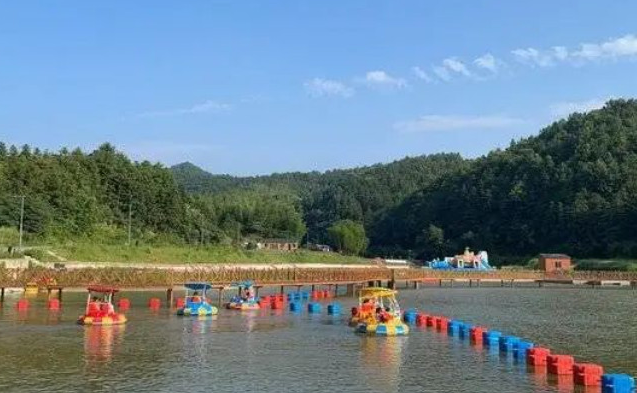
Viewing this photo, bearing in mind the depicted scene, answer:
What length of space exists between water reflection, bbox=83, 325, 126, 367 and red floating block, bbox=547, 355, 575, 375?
1787 cm

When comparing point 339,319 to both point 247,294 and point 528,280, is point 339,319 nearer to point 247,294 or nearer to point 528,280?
point 247,294

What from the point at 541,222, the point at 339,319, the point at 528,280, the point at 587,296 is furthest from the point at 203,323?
the point at 541,222

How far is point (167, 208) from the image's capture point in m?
136

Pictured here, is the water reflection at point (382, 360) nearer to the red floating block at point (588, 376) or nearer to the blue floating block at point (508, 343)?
the blue floating block at point (508, 343)

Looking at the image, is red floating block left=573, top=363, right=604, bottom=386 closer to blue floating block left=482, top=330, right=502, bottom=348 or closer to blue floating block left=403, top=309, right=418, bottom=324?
blue floating block left=482, top=330, right=502, bottom=348

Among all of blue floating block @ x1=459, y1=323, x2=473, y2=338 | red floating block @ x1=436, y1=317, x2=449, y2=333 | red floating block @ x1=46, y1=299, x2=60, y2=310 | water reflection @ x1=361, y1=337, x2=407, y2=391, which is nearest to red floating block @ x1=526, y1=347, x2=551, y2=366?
water reflection @ x1=361, y1=337, x2=407, y2=391

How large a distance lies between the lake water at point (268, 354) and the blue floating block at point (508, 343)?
81 cm

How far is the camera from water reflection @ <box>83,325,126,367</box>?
99.1 ft

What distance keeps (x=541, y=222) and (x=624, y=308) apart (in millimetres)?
103737

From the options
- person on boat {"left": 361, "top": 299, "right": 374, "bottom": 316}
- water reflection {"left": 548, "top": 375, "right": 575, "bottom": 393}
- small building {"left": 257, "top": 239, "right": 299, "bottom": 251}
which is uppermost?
small building {"left": 257, "top": 239, "right": 299, "bottom": 251}

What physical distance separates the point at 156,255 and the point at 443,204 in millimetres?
113435

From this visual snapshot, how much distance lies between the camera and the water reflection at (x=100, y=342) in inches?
1189

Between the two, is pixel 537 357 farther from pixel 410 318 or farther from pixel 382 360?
pixel 410 318

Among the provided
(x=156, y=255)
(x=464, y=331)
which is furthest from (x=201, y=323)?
(x=156, y=255)
